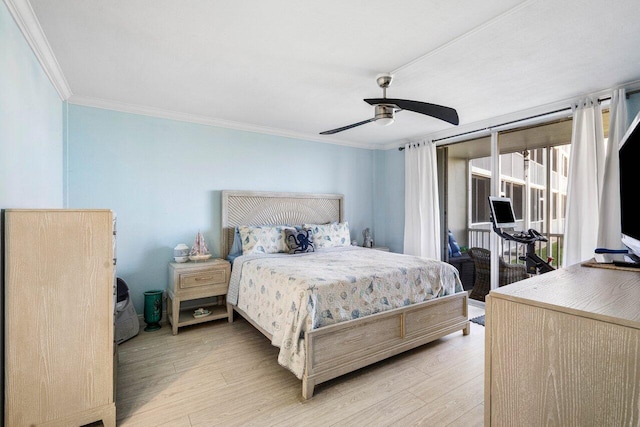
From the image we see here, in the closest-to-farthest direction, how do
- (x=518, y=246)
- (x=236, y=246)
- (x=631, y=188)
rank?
1. (x=631, y=188)
2. (x=236, y=246)
3. (x=518, y=246)

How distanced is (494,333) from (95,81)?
354 centimetres

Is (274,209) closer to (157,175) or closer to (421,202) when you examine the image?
(157,175)

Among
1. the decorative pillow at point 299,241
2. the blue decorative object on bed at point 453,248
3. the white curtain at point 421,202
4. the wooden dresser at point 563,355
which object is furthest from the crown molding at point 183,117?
the wooden dresser at point 563,355

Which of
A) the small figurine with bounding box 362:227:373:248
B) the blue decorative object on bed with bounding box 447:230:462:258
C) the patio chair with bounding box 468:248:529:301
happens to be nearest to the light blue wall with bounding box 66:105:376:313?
the small figurine with bounding box 362:227:373:248

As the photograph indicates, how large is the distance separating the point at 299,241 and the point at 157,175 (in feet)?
5.99

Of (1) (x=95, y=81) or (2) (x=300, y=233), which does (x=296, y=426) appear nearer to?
(2) (x=300, y=233)

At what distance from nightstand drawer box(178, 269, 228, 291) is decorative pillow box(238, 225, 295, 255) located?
39 cm

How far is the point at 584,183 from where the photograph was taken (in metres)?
2.98

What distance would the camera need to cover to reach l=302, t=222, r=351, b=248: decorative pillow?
13.5ft

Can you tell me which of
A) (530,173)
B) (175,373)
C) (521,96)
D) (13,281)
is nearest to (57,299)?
(13,281)

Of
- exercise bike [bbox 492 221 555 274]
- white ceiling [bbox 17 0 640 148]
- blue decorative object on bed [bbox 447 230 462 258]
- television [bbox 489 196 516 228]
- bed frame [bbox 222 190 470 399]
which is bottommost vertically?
bed frame [bbox 222 190 470 399]

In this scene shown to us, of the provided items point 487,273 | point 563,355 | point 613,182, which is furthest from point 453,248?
point 563,355

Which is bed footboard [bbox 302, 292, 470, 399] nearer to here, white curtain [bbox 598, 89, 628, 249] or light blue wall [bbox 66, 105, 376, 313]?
white curtain [bbox 598, 89, 628, 249]

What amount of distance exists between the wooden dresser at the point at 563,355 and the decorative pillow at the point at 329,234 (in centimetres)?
309
